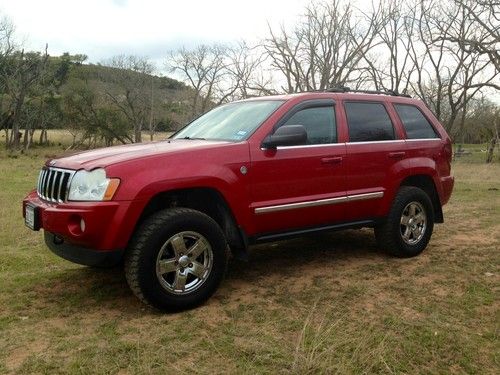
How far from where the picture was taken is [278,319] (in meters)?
3.62

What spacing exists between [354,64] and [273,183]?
1336 inches

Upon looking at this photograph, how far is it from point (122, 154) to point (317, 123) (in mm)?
1914

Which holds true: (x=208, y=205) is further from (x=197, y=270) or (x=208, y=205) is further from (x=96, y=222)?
(x=96, y=222)

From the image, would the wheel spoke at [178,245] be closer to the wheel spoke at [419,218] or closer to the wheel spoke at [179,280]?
the wheel spoke at [179,280]

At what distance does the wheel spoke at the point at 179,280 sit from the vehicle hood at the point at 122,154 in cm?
92

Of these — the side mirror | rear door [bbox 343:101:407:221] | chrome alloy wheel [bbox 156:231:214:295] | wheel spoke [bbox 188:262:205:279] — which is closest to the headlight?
chrome alloy wheel [bbox 156:231:214:295]

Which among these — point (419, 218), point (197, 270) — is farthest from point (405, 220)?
point (197, 270)

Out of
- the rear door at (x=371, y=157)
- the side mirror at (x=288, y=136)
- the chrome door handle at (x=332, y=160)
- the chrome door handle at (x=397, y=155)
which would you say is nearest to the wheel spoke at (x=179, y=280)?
the side mirror at (x=288, y=136)

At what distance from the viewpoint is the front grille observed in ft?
12.2

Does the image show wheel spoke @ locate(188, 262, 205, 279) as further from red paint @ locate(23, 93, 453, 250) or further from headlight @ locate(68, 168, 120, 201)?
headlight @ locate(68, 168, 120, 201)

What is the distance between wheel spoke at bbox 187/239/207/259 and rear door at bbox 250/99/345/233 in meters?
0.56

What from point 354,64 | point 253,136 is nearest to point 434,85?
point 354,64

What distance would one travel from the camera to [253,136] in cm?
424

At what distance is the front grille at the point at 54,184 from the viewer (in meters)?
3.71
